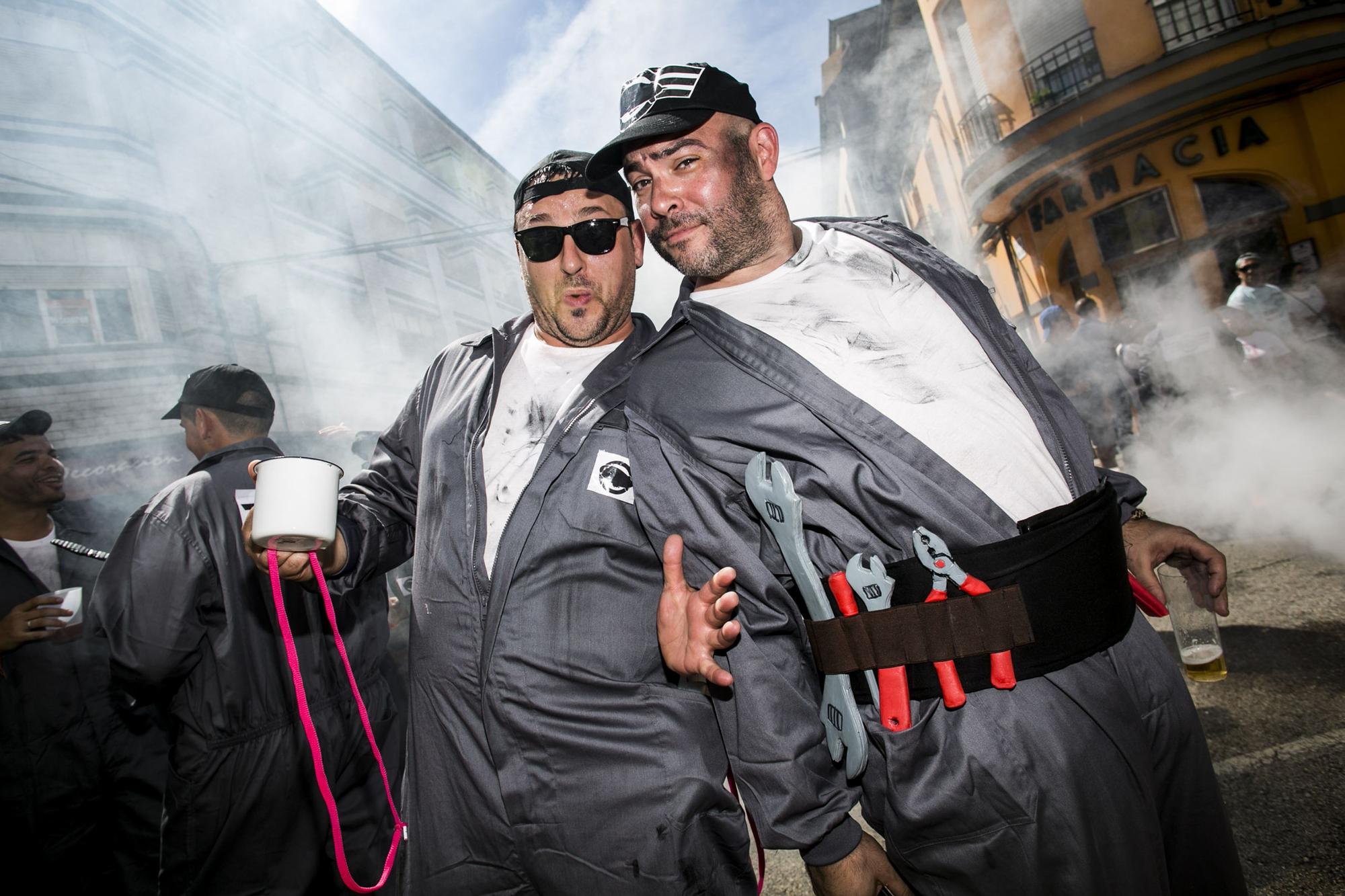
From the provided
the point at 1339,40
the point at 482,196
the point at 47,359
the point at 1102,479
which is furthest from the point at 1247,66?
the point at 47,359

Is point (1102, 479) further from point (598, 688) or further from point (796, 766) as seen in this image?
point (598, 688)

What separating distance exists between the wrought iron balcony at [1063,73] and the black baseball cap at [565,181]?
1202 centimetres

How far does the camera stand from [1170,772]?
1.37 metres

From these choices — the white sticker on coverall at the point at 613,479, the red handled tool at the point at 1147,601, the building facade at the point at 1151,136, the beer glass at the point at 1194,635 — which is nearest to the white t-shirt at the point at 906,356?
the red handled tool at the point at 1147,601

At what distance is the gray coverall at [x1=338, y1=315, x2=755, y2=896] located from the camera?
1.60 metres

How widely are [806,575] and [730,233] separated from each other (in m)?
0.88

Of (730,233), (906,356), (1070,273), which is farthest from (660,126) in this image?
(1070,273)

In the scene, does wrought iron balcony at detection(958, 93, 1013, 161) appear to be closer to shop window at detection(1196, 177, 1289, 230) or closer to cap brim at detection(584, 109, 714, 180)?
shop window at detection(1196, 177, 1289, 230)

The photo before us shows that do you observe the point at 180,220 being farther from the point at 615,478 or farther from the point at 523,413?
the point at 615,478

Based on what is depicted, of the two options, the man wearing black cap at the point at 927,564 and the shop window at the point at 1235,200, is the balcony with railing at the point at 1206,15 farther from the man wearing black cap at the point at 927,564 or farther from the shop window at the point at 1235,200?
the man wearing black cap at the point at 927,564

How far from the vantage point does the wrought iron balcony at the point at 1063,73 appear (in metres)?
11.1

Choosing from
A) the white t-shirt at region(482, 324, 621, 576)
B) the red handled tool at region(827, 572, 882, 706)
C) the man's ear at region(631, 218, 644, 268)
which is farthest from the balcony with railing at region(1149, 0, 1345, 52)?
the red handled tool at region(827, 572, 882, 706)

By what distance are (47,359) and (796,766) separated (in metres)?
8.93

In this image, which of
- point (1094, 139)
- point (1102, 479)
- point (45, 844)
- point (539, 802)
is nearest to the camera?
point (1102, 479)
